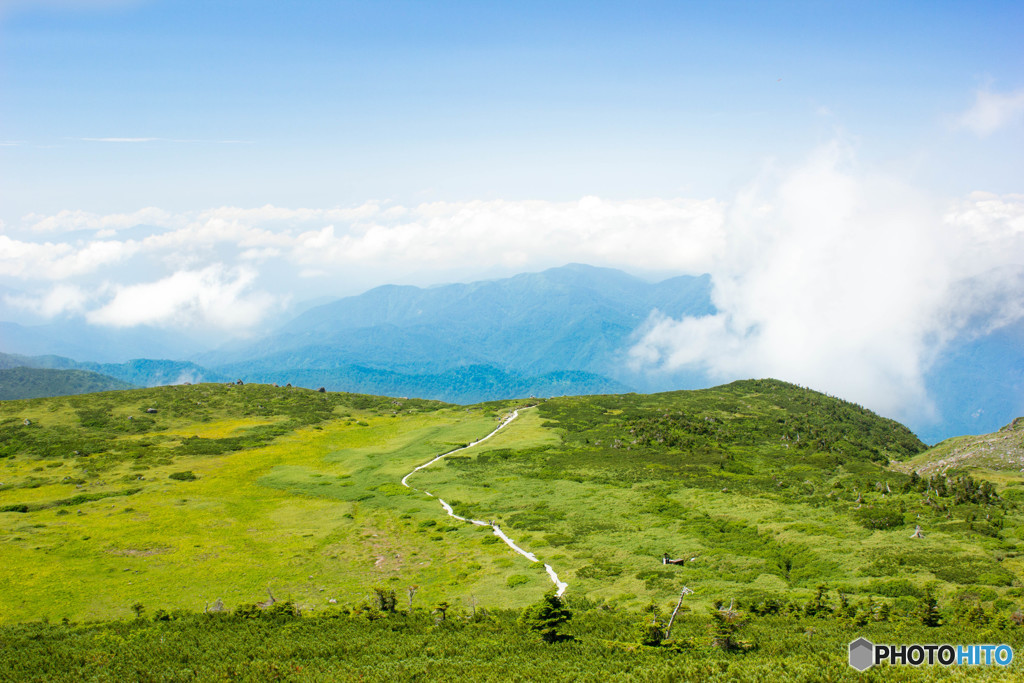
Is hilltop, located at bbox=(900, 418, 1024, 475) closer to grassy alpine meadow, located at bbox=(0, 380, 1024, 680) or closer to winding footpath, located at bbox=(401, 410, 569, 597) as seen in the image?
grassy alpine meadow, located at bbox=(0, 380, 1024, 680)

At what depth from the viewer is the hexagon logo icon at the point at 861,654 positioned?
24797mm

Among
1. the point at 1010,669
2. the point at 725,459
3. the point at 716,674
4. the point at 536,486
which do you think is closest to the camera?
the point at 1010,669

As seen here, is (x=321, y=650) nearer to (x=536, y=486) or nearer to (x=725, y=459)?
(x=536, y=486)

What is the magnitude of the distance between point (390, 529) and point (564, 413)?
6173cm

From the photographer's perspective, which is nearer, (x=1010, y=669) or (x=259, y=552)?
(x=1010, y=669)

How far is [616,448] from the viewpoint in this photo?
8712 centimetres

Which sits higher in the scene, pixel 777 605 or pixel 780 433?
pixel 780 433

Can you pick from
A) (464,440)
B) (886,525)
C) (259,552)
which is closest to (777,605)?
(886,525)

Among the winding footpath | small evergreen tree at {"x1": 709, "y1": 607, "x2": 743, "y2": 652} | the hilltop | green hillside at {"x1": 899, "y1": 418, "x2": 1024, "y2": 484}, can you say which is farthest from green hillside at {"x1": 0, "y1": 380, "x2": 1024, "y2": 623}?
the hilltop

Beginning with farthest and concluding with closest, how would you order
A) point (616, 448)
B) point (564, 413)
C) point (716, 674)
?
point (564, 413) < point (616, 448) < point (716, 674)

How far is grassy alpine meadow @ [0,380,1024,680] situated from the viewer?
28.6 m
